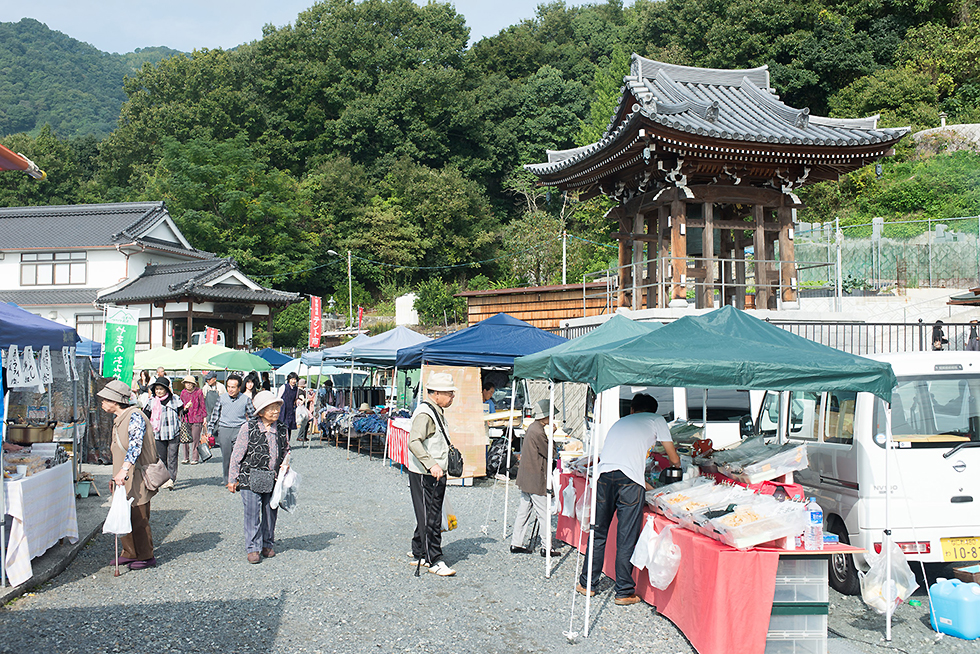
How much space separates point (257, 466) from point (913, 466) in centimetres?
565

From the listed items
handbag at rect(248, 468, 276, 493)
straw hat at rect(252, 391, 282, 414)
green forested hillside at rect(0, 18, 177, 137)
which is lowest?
handbag at rect(248, 468, 276, 493)

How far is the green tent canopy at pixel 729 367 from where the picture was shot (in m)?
5.14

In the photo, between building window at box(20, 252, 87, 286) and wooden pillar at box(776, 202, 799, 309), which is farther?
building window at box(20, 252, 87, 286)

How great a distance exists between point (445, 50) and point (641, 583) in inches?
1963

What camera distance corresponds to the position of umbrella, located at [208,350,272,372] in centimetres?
1700

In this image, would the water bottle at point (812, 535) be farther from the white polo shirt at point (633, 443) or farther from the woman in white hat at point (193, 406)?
the woman in white hat at point (193, 406)

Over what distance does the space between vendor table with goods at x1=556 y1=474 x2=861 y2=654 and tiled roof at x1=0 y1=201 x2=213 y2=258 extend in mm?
33812

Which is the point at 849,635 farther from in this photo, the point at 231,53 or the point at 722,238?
the point at 231,53

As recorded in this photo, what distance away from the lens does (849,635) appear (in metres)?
5.20

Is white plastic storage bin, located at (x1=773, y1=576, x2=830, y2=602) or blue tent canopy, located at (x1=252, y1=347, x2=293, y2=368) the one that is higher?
blue tent canopy, located at (x1=252, y1=347, x2=293, y2=368)

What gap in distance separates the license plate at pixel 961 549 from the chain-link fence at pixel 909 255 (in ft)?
61.7

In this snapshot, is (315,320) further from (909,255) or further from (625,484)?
(625,484)

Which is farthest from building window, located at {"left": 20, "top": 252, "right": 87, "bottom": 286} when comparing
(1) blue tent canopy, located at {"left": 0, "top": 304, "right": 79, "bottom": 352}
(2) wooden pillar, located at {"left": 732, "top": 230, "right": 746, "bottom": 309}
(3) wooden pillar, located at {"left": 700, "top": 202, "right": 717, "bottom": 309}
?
(3) wooden pillar, located at {"left": 700, "top": 202, "right": 717, "bottom": 309}

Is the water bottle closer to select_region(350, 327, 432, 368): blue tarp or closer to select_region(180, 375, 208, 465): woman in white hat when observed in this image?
select_region(350, 327, 432, 368): blue tarp
